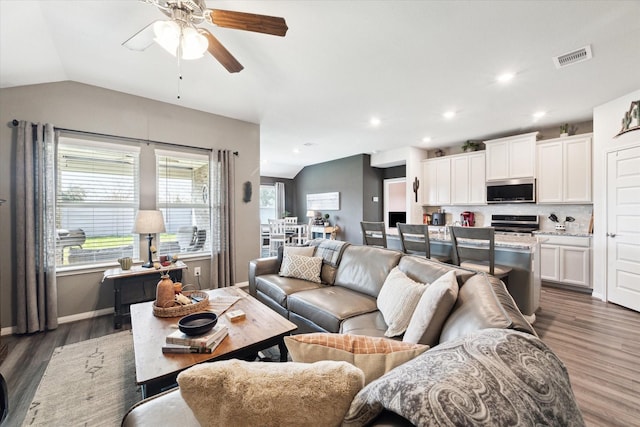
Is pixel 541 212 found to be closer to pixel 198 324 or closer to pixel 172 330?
pixel 198 324

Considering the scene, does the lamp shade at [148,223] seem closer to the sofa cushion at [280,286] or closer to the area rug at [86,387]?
the area rug at [86,387]

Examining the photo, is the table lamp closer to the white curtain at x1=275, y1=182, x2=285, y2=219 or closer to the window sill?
the window sill

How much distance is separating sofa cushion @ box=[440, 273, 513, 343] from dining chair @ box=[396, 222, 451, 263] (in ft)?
4.60

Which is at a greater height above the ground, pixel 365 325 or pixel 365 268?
pixel 365 268

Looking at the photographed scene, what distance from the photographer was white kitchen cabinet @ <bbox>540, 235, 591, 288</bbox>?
396cm

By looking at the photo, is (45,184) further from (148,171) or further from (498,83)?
(498,83)

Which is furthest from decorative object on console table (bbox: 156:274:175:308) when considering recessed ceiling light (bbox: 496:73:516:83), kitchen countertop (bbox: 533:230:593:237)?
kitchen countertop (bbox: 533:230:593:237)

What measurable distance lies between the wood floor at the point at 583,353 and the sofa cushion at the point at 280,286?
163cm

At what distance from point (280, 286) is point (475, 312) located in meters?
1.94

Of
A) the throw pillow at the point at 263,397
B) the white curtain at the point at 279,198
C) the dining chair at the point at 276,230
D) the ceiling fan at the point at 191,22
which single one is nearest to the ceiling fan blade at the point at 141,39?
the ceiling fan at the point at 191,22

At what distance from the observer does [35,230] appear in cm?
272

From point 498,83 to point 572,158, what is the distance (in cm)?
240

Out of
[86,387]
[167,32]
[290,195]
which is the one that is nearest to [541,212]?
[167,32]

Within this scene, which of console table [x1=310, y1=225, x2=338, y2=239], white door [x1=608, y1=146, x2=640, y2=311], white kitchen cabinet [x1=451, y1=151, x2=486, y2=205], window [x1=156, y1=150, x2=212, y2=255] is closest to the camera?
white door [x1=608, y1=146, x2=640, y2=311]
